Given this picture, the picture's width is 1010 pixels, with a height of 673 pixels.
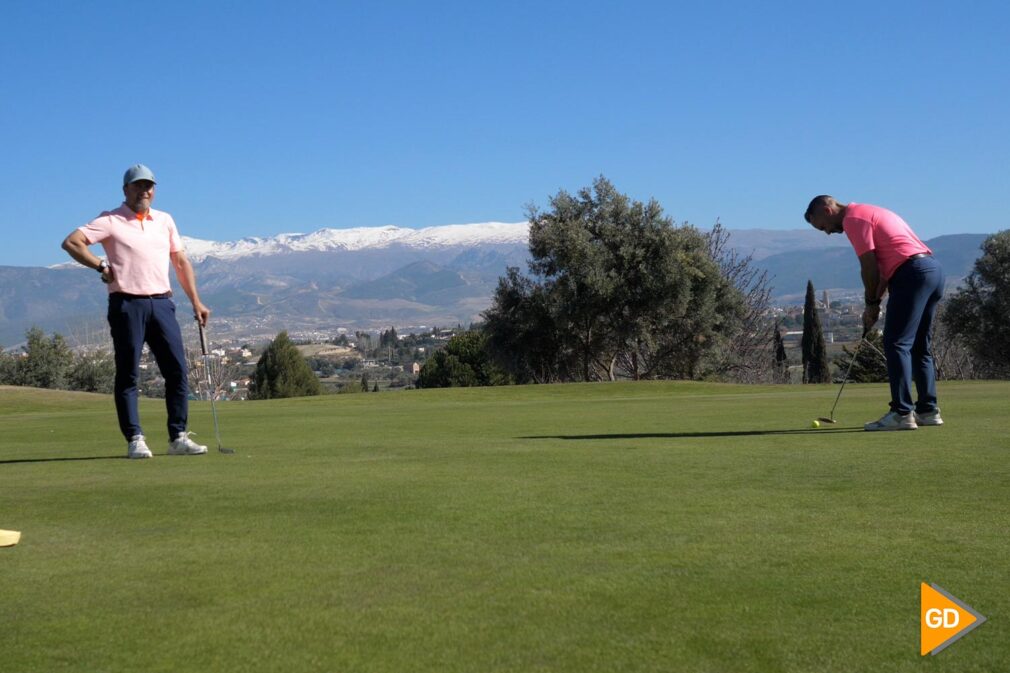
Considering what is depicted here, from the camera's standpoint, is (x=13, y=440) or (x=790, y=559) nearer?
(x=790, y=559)

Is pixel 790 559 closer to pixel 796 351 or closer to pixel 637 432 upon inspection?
pixel 637 432

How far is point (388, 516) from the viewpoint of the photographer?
555 centimetres

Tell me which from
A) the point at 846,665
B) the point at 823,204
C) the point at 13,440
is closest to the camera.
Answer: the point at 846,665

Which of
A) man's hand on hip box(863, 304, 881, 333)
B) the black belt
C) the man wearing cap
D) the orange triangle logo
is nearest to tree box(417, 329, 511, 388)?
man's hand on hip box(863, 304, 881, 333)

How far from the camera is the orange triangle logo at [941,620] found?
3.23m

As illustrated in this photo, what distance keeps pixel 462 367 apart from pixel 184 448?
8143 cm

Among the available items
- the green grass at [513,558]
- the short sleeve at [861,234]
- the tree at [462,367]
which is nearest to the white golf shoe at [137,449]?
the green grass at [513,558]

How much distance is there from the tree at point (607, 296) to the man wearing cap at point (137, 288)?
45.9 m

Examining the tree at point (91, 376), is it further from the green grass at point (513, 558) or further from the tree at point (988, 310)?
the green grass at point (513, 558)

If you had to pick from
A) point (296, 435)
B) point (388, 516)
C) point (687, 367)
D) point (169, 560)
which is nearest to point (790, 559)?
point (388, 516)

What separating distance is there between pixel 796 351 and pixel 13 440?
458ft

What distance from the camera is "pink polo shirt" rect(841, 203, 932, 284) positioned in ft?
33.7

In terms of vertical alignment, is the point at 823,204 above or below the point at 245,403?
above

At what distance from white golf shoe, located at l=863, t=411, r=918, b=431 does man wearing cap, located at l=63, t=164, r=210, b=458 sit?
603cm
